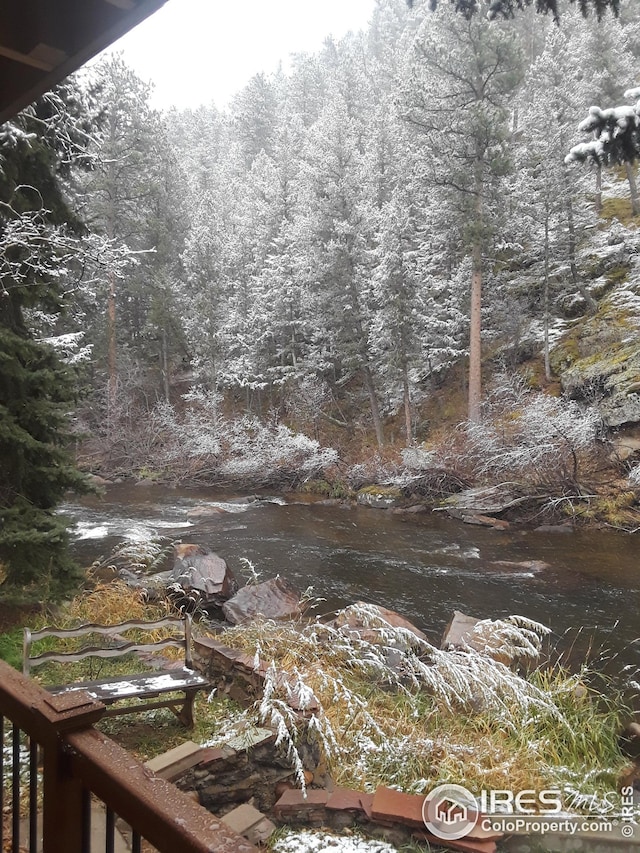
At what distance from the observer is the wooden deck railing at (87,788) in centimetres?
123

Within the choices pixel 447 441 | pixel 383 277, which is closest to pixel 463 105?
pixel 383 277

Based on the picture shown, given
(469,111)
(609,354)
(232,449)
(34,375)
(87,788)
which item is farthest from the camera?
(232,449)

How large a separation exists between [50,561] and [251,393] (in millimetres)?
22757

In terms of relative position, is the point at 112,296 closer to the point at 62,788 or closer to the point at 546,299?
the point at 546,299

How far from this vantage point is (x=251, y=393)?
28.7 m

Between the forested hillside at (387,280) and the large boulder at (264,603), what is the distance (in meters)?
8.47

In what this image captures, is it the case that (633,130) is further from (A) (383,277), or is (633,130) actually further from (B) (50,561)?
A: (A) (383,277)

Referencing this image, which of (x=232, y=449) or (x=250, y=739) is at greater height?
(x=232, y=449)

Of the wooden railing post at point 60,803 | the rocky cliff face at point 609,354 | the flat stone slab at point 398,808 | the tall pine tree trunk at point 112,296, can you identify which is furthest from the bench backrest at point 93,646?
the tall pine tree trunk at point 112,296

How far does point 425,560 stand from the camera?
10992 mm

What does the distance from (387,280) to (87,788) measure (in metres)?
19.9

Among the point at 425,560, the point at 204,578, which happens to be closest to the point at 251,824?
the point at 204,578

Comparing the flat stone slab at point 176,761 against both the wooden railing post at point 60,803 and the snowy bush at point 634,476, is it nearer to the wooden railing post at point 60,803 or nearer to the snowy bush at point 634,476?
the wooden railing post at point 60,803

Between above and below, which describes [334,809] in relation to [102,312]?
below
